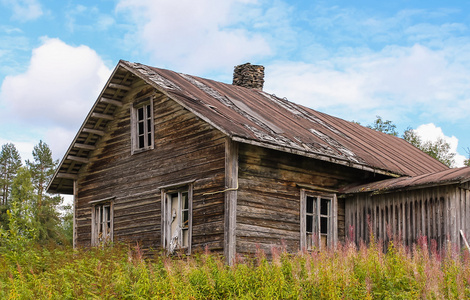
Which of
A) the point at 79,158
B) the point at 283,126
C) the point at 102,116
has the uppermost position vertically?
the point at 102,116

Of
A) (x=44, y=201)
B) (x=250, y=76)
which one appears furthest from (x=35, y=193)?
(x=250, y=76)

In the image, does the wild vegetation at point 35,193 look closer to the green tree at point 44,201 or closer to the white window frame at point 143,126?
the green tree at point 44,201

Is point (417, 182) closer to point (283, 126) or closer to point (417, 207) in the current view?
point (417, 207)

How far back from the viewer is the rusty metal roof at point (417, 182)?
44.3 ft

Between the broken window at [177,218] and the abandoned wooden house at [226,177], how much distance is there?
1.0 inches

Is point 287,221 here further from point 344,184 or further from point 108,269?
point 108,269

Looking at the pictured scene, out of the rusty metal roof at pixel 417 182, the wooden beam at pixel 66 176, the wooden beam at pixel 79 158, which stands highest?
the wooden beam at pixel 79 158

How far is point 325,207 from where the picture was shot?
1598 centimetres

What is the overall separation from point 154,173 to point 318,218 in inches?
163

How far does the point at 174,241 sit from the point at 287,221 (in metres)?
2.64

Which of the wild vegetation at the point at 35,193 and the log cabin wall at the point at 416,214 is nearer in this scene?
the log cabin wall at the point at 416,214

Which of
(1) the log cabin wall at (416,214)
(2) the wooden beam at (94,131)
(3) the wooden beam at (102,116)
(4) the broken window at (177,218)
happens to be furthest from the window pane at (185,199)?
(2) the wooden beam at (94,131)

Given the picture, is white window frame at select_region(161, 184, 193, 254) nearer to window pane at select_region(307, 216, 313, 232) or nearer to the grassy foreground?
window pane at select_region(307, 216, 313, 232)

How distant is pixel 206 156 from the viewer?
47.2ft
